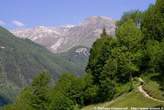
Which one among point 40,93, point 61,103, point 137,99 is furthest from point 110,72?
point 40,93

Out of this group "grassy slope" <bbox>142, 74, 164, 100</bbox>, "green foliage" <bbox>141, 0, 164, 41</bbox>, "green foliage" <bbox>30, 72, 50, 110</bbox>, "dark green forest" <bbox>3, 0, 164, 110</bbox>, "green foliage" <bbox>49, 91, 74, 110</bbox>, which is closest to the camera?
"grassy slope" <bbox>142, 74, 164, 100</bbox>

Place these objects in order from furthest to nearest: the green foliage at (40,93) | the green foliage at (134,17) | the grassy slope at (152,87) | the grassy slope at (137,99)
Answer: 1. the green foliage at (134,17)
2. the green foliage at (40,93)
3. the grassy slope at (152,87)
4. the grassy slope at (137,99)

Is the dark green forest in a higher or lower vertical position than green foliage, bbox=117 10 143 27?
lower

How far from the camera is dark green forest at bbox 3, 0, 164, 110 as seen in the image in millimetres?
113875

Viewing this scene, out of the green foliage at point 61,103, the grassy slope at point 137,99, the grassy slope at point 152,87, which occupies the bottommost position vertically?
the green foliage at point 61,103

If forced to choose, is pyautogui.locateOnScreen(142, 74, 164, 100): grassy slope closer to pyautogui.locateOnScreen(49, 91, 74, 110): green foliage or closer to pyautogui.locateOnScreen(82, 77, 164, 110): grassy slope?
pyautogui.locateOnScreen(82, 77, 164, 110): grassy slope

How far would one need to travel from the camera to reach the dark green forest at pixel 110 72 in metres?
114

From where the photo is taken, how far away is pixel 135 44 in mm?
115938

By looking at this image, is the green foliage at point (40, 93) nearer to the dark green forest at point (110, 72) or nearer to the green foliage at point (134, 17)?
the dark green forest at point (110, 72)

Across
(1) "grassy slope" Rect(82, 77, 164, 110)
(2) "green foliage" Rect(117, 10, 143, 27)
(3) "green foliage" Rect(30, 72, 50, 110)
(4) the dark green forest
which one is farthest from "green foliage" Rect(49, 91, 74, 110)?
(2) "green foliage" Rect(117, 10, 143, 27)

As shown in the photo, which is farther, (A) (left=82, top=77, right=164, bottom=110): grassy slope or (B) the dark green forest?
(B) the dark green forest

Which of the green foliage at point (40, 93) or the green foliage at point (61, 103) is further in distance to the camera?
the green foliage at point (40, 93)

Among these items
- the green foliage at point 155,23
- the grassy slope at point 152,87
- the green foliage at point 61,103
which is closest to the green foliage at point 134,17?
the green foliage at point 155,23

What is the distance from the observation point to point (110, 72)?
115375 millimetres
